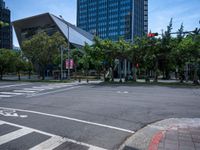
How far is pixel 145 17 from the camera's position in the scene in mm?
147750

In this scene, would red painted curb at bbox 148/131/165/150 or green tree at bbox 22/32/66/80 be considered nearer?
red painted curb at bbox 148/131/165/150

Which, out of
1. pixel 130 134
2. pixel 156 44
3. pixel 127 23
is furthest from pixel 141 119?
pixel 127 23

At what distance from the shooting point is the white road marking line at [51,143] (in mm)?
5734

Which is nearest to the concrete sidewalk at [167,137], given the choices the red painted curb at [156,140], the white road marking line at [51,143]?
the red painted curb at [156,140]

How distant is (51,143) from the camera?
607 cm

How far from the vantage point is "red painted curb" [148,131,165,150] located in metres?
5.64

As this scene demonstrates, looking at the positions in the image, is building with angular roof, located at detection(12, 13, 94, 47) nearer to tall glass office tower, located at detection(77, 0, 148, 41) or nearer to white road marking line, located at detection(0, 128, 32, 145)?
tall glass office tower, located at detection(77, 0, 148, 41)

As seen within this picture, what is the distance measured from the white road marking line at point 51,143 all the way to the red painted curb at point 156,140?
2282mm

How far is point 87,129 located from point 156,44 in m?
29.6

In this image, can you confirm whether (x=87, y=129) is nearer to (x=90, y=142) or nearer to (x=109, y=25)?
(x=90, y=142)

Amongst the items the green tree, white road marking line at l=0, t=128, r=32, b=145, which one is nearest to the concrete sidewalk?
white road marking line at l=0, t=128, r=32, b=145

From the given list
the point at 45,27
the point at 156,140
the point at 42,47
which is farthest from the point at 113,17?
the point at 156,140

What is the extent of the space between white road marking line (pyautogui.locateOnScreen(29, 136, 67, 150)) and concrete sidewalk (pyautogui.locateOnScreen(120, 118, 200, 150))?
5.35 feet

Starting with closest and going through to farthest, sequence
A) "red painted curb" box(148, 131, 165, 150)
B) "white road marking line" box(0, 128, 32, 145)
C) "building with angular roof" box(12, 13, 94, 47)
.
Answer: "red painted curb" box(148, 131, 165, 150)
"white road marking line" box(0, 128, 32, 145)
"building with angular roof" box(12, 13, 94, 47)
